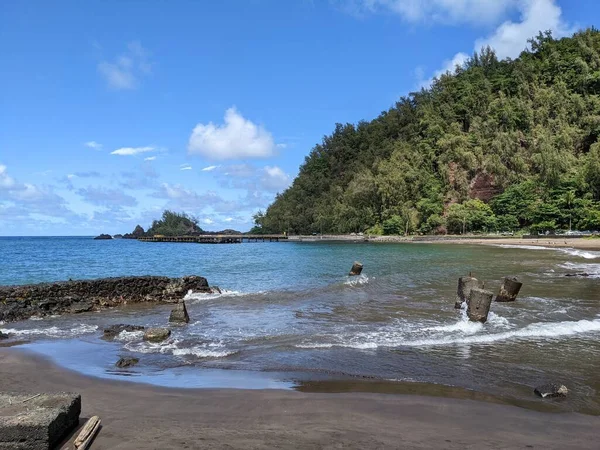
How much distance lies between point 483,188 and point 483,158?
8.31 m

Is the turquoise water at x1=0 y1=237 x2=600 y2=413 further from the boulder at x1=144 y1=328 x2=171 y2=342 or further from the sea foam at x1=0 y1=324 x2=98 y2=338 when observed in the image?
the boulder at x1=144 y1=328 x2=171 y2=342

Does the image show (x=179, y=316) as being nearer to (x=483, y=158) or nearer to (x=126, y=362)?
(x=126, y=362)

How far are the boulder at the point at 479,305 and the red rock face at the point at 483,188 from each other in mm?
100002

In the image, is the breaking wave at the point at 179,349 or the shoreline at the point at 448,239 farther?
the shoreline at the point at 448,239

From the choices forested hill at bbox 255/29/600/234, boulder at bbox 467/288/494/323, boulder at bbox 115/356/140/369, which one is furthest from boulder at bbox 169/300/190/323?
forested hill at bbox 255/29/600/234

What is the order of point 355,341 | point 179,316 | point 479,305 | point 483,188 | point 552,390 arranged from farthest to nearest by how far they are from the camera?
point 483,188 → point 179,316 → point 479,305 → point 355,341 → point 552,390

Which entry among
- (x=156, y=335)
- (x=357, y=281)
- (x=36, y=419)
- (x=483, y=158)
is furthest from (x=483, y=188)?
(x=36, y=419)

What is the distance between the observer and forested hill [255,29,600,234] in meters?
92.4

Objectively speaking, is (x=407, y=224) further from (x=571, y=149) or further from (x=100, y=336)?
(x=100, y=336)

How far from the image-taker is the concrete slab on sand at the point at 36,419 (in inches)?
191

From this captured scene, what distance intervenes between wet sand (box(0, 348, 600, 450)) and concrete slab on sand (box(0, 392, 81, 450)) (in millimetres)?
465

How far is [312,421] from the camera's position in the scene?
238 inches

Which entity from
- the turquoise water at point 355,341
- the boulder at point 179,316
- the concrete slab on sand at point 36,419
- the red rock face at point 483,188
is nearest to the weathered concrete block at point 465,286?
the turquoise water at point 355,341

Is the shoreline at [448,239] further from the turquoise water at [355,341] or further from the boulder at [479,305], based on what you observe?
the boulder at [479,305]
